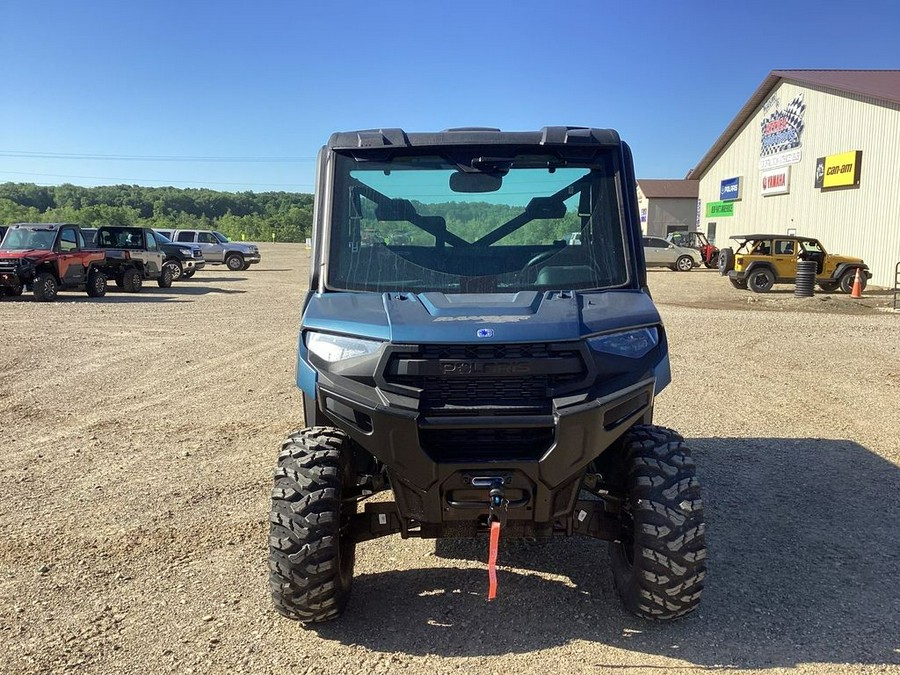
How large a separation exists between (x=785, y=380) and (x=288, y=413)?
642cm

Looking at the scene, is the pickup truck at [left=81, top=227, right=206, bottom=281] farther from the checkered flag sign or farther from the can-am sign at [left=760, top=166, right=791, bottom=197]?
the checkered flag sign

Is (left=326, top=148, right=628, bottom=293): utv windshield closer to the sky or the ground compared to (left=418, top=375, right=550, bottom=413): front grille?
closer to the sky

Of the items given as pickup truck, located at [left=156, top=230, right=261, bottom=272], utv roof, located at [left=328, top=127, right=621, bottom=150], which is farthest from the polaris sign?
utv roof, located at [left=328, top=127, right=621, bottom=150]

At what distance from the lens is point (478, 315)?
3.30 meters

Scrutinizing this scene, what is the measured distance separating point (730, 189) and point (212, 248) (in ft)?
86.2

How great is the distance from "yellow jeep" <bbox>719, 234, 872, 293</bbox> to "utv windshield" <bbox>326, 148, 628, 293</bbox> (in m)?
21.7

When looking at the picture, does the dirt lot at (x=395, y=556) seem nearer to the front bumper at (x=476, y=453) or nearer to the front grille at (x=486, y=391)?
the front bumper at (x=476, y=453)

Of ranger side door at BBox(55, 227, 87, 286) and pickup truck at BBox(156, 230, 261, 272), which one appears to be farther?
pickup truck at BBox(156, 230, 261, 272)

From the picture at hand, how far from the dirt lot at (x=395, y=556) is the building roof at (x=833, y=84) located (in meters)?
22.1

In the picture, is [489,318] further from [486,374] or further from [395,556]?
[395,556]

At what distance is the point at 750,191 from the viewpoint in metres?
36.4

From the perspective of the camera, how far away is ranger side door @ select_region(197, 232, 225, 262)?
111ft

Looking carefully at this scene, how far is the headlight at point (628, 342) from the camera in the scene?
10.7ft

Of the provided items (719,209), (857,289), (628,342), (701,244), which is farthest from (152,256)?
(719,209)
